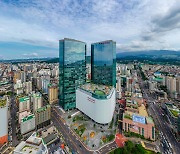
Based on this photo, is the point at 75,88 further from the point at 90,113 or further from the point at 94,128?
the point at 94,128

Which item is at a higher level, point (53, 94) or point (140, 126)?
point (53, 94)

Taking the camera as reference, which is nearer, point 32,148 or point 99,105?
point 32,148

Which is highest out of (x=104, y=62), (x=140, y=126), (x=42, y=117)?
(x=104, y=62)

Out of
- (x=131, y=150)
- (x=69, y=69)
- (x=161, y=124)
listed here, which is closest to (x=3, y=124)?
(x=69, y=69)

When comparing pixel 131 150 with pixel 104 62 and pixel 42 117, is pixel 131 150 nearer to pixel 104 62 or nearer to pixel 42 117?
pixel 42 117

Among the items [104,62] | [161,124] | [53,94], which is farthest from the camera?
[104,62]

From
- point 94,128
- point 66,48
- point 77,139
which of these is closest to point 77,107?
point 94,128

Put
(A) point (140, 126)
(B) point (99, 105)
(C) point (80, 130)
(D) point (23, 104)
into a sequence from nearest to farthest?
(A) point (140, 126)
(C) point (80, 130)
(B) point (99, 105)
(D) point (23, 104)
